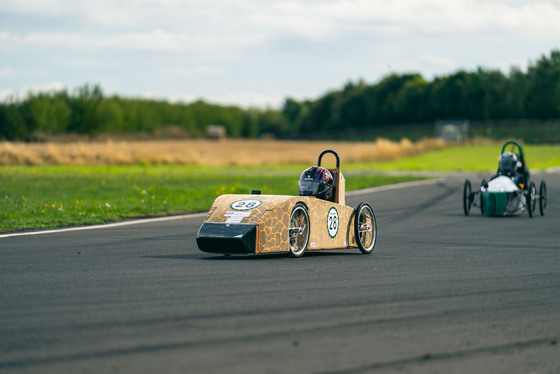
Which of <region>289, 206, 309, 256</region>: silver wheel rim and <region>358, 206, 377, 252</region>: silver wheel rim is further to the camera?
<region>358, 206, 377, 252</region>: silver wheel rim

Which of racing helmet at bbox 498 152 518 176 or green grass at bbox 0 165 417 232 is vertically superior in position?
racing helmet at bbox 498 152 518 176

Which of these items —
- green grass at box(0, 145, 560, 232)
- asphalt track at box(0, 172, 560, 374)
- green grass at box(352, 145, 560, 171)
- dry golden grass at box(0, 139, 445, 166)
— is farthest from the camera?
green grass at box(352, 145, 560, 171)

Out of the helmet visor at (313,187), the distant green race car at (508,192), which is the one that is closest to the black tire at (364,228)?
the helmet visor at (313,187)

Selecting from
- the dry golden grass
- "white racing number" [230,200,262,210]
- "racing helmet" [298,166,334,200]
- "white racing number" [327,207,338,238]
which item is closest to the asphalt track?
"white racing number" [327,207,338,238]

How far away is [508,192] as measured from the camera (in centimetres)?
2033

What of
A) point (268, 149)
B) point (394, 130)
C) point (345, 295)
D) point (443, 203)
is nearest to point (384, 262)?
point (345, 295)

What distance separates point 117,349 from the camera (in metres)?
5.96

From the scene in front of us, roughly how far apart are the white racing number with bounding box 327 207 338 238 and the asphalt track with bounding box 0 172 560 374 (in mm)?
353

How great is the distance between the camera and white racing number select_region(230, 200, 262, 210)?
440 inches

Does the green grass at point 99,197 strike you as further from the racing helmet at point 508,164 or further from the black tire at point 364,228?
the racing helmet at point 508,164

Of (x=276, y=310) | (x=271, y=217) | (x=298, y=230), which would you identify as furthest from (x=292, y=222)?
(x=276, y=310)

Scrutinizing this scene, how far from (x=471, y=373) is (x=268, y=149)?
70857mm

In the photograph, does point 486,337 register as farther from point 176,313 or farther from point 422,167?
point 422,167

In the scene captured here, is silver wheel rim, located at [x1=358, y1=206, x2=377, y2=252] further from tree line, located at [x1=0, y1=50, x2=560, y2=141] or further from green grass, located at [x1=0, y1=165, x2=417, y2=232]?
tree line, located at [x1=0, y1=50, x2=560, y2=141]
